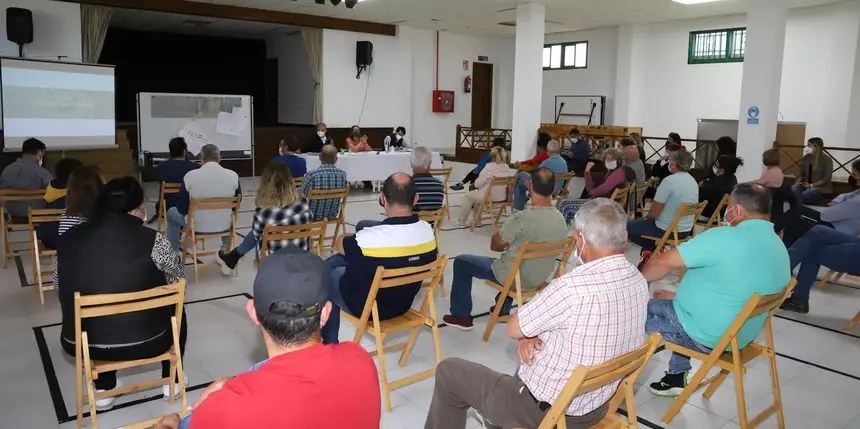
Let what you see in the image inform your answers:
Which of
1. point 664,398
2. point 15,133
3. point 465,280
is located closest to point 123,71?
point 15,133

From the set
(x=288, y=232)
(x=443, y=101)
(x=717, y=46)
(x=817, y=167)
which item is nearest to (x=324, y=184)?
(x=288, y=232)

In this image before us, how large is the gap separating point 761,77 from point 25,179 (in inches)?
356

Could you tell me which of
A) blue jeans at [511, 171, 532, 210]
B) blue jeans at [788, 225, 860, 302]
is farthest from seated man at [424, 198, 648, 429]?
blue jeans at [511, 171, 532, 210]

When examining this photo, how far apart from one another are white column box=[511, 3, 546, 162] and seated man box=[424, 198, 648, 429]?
9.36m

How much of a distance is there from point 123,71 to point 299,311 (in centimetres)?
1454

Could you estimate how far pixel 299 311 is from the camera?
139 centimetres

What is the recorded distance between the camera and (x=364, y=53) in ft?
43.0

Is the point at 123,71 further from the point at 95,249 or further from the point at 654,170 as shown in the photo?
the point at 95,249

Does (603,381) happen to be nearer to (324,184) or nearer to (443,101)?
(324,184)

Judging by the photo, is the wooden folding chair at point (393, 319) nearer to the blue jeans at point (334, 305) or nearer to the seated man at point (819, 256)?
the blue jeans at point (334, 305)

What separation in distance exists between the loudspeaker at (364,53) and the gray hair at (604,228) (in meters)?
11.6

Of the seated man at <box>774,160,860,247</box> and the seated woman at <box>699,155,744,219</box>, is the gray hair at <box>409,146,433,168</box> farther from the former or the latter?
the seated man at <box>774,160,860,247</box>

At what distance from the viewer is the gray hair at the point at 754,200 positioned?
287 centimetres

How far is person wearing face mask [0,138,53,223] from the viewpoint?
17.2 ft
